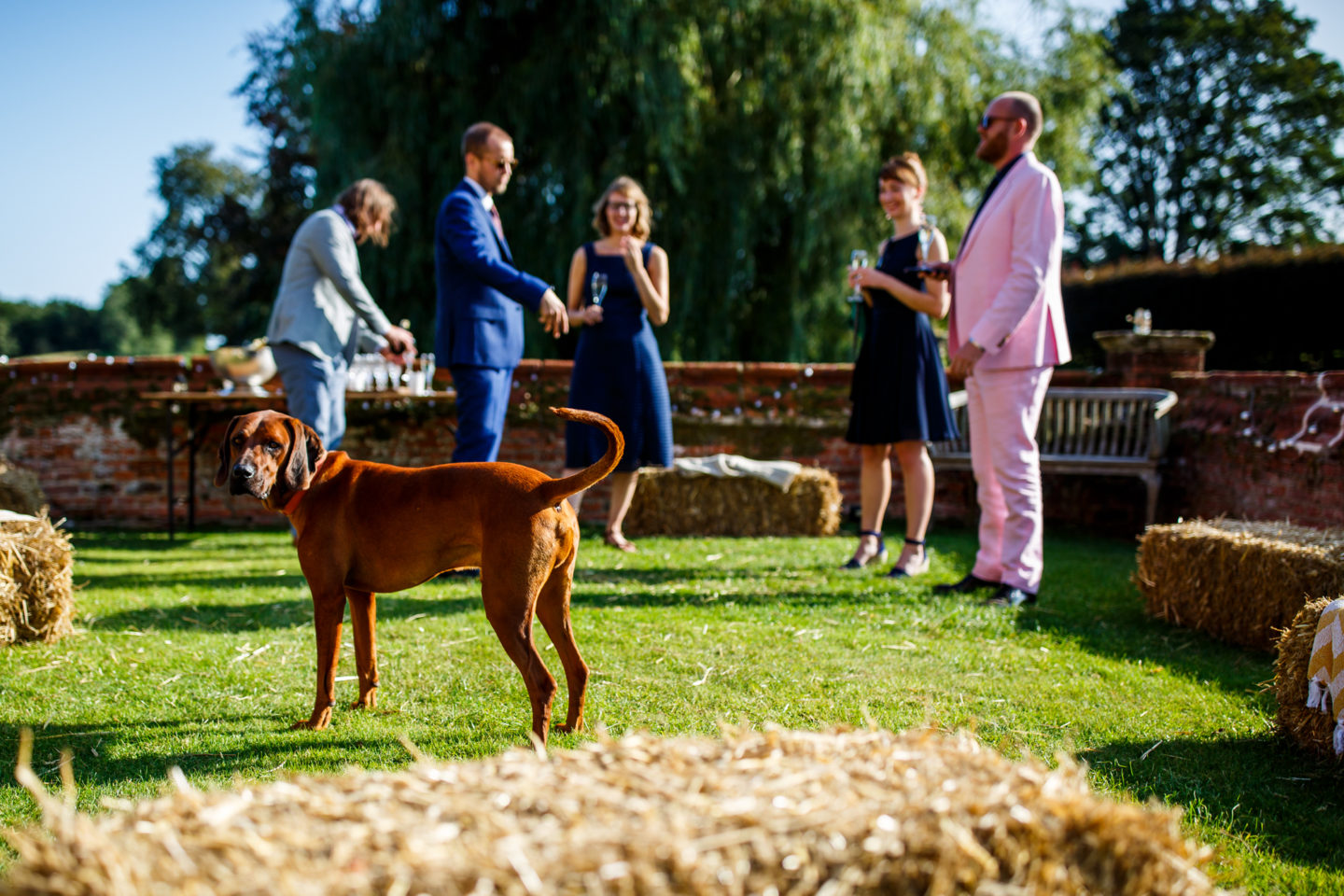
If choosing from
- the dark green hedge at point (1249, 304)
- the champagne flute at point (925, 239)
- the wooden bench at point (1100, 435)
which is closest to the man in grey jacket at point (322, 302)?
the champagne flute at point (925, 239)

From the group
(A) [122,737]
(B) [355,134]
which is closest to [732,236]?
(B) [355,134]

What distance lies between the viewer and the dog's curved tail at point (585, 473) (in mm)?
2494

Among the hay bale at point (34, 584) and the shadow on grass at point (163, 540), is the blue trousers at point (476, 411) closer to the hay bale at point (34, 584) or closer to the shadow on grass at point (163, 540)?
the hay bale at point (34, 584)

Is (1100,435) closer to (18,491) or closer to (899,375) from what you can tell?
(899,375)

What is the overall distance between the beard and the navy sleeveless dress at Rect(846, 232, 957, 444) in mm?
654

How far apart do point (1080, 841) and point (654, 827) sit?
59 centimetres

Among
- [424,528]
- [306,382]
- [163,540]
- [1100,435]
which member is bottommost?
[163,540]

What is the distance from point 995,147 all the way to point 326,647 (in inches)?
149

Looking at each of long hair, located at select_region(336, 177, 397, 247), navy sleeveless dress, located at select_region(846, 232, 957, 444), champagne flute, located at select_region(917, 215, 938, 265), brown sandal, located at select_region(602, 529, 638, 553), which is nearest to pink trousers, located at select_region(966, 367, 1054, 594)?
navy sleeveless dress, located at select_region(846, 232, 957, 444)

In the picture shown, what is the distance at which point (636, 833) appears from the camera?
112cm

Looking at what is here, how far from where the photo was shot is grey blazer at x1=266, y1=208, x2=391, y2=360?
5277mm

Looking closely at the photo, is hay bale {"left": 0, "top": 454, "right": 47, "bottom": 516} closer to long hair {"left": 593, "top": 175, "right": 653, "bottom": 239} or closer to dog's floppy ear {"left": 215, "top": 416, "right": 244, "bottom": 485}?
long hair {"left": 593, "top": 175, "right": 653, "bottom": 239}

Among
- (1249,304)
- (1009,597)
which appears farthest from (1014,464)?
(1249,304)

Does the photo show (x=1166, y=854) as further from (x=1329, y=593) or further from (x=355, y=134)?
(x=355, y=134)
